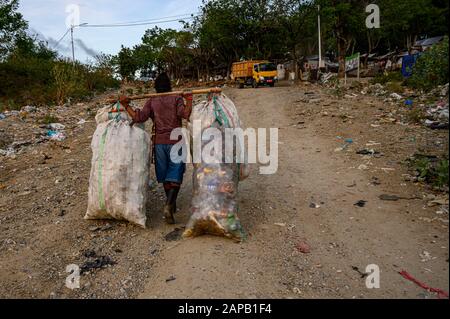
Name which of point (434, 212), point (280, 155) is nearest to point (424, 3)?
point (280, 155)

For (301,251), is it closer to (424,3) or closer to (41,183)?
(41,183)

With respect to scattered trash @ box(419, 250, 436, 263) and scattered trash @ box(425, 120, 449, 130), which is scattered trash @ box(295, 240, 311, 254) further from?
scattered trash @ box(425, 120, 449, 130)

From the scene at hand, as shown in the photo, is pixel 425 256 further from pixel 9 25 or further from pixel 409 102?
pixel 9 25

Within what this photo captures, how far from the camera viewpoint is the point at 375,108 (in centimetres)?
719

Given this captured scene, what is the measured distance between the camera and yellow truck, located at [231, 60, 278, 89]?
17.0 m

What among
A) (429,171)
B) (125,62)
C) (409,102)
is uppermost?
(125,62)

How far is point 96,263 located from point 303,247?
1.59 m

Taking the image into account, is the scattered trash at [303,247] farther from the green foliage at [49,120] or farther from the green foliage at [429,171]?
the green foliage at [49,120]

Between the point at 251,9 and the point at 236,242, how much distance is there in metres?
19.0

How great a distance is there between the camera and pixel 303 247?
273 centimetres

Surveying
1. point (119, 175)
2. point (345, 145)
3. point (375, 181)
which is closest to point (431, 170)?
point (375, 181)

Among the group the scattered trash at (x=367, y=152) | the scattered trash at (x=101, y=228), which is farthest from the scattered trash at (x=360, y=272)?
the scattered trash at (x=367, y=152)

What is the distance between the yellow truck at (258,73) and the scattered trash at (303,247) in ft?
49.1
